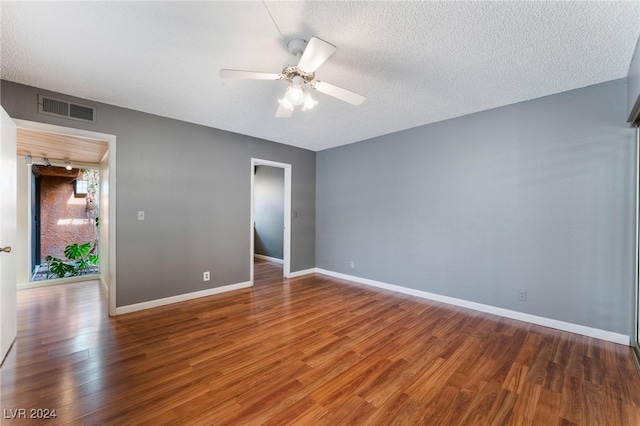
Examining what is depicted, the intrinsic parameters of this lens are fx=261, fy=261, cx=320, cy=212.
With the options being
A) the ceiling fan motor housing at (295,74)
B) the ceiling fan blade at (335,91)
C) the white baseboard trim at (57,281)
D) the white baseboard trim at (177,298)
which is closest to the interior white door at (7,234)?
the white baseboard trim at (177,298)

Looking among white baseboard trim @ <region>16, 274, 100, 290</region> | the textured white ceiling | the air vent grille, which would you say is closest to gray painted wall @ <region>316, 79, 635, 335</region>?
the textured white ceiling

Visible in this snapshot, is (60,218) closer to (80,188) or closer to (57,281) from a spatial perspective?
(80,188)

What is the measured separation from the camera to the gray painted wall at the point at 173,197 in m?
3.23

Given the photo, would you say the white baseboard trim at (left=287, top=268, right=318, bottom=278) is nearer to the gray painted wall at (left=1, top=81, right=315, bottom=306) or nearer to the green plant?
the gray painted wall at (left=1, top=81, right=315, bottom=306)

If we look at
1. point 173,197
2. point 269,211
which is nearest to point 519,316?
point 173,197

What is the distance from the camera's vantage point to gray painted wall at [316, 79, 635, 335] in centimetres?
257

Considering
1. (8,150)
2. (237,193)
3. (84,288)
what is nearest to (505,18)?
(237,193)

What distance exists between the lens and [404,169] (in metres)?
4.16

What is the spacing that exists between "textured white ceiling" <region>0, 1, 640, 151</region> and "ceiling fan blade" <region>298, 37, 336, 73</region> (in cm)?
27

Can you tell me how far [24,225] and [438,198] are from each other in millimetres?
6839

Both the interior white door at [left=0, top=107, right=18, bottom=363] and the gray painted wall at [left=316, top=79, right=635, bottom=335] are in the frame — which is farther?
the gray painted wall at [left=316, top=79, right=635, bottom=335]

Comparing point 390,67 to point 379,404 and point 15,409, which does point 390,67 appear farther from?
point 15,409

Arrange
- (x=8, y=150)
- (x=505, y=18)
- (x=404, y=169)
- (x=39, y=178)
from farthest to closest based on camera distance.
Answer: (x=39, y=178)
(x=404, y=169)
(x=8, y=150)
(x=505, y=18)

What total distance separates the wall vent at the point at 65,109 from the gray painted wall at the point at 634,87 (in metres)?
5.18
